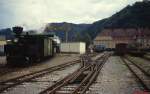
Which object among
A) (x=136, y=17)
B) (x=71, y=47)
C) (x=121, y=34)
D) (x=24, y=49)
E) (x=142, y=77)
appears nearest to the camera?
(x=142, y=77)

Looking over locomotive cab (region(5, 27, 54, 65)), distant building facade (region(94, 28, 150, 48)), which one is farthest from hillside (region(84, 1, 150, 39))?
locomotive cab (region(5, 27, 54, 65))

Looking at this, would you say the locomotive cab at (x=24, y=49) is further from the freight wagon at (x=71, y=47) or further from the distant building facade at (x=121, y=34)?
the distant building facade at (x=121, y=34)

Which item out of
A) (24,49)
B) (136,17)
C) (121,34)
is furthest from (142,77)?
(136,17)

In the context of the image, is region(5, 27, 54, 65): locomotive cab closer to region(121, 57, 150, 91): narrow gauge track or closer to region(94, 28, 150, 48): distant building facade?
region(121, 57, 150, 91): narrow gauge track

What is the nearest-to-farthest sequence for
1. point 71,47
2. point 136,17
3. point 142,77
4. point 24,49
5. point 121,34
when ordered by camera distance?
1. point 142,77
2. point 24,49
3. point 71,47
4. point 121,34
5. point 136,17

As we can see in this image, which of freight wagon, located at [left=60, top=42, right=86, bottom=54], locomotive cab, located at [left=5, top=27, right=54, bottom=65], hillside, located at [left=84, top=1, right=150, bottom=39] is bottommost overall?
freight wagon, located at [left=60, top=42, right=86, bottom=54]

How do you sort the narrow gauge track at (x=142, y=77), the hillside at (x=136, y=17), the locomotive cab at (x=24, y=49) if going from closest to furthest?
the narrow gauge track at (x=142, y=77)
the locomotive cab at (x=24, y=49)
the hillside at (x=136, y=17)

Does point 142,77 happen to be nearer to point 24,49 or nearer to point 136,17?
point 24,49

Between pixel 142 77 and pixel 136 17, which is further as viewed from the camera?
pixel 136 17

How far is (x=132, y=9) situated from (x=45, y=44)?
15413 centimetres

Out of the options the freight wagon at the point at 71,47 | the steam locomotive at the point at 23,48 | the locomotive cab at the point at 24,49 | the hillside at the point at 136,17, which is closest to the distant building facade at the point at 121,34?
the hillside at the point at 136,17

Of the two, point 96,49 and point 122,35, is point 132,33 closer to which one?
point 122,35

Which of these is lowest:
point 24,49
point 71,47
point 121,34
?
point 71,47

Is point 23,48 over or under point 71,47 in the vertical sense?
over
